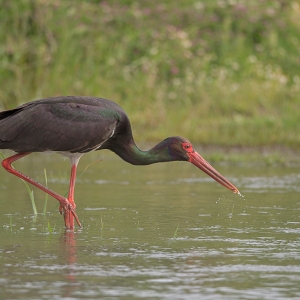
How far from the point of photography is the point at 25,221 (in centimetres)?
763

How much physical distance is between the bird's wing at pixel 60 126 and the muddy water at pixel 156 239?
2.05ft

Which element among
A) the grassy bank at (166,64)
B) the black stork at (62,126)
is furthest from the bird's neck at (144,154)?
the grassy bank at (166,64)

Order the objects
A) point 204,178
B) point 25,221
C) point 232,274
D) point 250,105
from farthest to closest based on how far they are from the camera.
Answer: point 250,105 → point 204,178 → point 25,221 → point 232,274

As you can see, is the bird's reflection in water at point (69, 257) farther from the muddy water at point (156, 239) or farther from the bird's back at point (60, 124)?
the bird's back at point (60, 124)

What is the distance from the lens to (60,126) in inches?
307

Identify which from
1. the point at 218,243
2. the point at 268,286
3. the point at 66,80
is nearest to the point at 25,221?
the point at 218,243

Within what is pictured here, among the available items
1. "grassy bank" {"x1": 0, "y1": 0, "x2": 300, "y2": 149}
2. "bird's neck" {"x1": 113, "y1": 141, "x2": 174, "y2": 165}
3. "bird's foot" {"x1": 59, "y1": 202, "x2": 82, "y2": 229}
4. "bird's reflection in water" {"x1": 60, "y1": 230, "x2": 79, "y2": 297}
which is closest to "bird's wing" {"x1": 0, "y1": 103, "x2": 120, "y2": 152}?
"bird's neck" {"x1": 113, "y1": 141, "x2": 174, "y2": 165}

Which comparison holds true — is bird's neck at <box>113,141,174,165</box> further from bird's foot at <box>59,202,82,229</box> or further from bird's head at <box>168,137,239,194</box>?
bird's foot at <box>59,202,82,229</box>

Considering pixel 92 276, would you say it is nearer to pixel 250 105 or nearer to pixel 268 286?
pixel 268 286

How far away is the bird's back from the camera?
302 inches

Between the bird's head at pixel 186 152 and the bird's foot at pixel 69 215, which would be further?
the bird's head at pixel 186 152

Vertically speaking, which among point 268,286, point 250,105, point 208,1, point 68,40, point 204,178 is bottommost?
point 268,286

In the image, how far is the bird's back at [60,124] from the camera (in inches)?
302

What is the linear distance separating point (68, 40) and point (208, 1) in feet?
12.1
